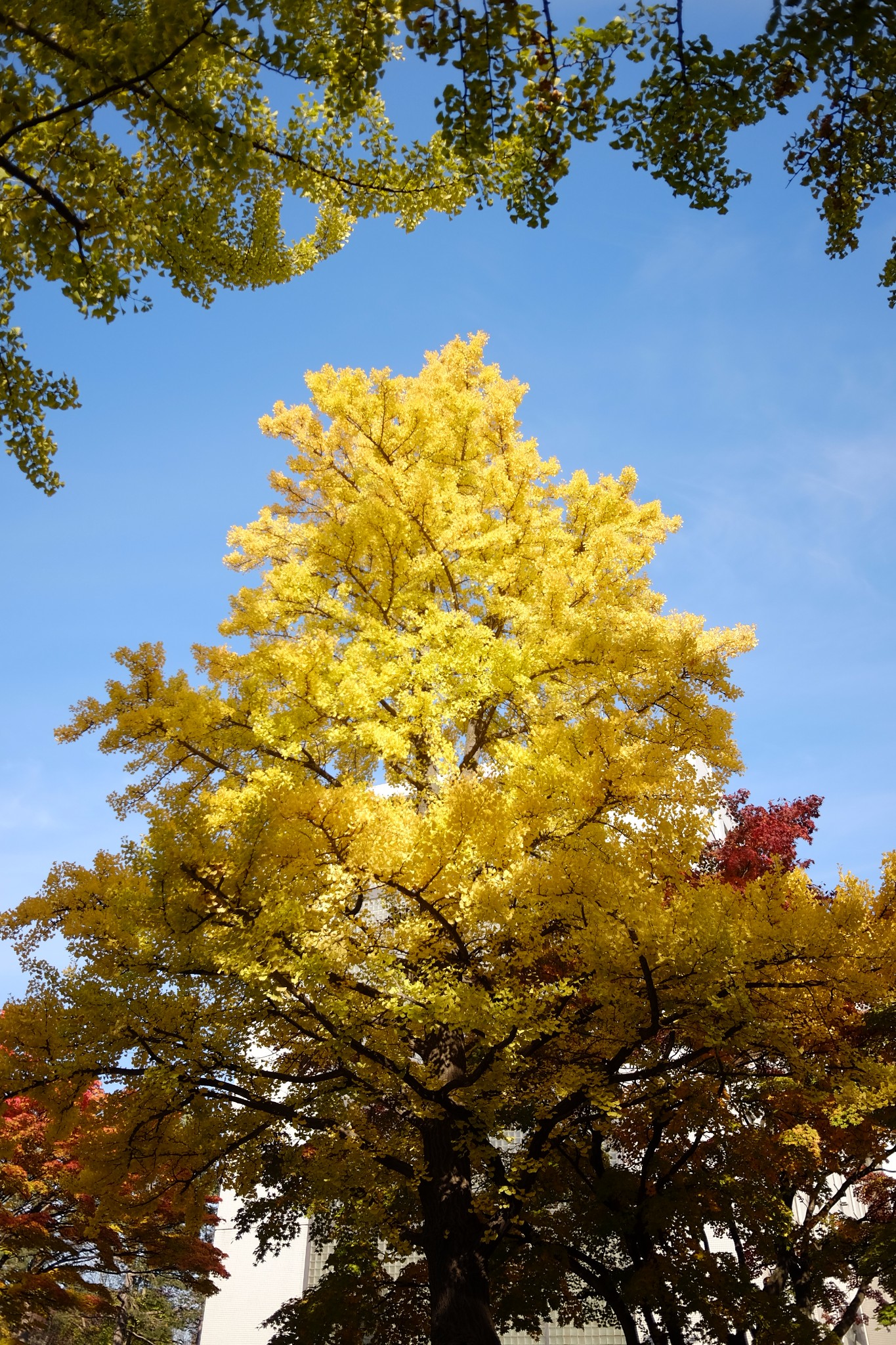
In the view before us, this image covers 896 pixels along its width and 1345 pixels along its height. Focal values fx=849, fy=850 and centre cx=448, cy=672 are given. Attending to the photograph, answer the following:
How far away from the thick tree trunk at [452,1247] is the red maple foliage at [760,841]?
4857 millimetres

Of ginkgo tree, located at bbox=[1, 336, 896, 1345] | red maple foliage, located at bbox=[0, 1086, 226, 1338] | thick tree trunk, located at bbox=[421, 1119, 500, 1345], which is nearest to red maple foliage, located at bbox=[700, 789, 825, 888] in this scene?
ginkgo tree, located at bbox=[1, 336, 896, 1345]

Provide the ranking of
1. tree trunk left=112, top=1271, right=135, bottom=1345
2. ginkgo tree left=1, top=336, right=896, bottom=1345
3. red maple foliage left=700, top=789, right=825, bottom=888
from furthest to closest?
tree trunk left=112, top=1271, right=135, bottom=1345 → red maple foliage left=700, top=789, right=825, bottom=888 → ginkgo tree left=1, top=336, right=896, bottom=1345

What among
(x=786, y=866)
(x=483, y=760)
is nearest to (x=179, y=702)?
(x=483, y=760)

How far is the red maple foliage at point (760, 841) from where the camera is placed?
10.8 meters

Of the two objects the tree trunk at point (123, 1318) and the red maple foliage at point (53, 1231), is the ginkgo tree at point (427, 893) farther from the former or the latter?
the tree trunk at point (123, 1318)

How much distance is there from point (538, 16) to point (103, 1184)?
836 cm

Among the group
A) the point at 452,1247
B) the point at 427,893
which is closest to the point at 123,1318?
the point at 452,1247

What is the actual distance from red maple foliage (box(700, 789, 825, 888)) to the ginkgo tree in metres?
2.90

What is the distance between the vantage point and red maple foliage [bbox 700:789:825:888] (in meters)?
10.8

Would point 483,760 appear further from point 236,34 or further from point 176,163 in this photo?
point 236,34

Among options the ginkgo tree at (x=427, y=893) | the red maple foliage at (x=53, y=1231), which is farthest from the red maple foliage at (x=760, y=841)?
the red maple foliage at (x=53, y=1231)

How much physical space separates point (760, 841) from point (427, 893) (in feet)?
22.6

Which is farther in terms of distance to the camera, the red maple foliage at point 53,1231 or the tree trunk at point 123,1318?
the tree trunk at point 123,1318

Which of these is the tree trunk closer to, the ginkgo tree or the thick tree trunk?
the ginkgo tree
